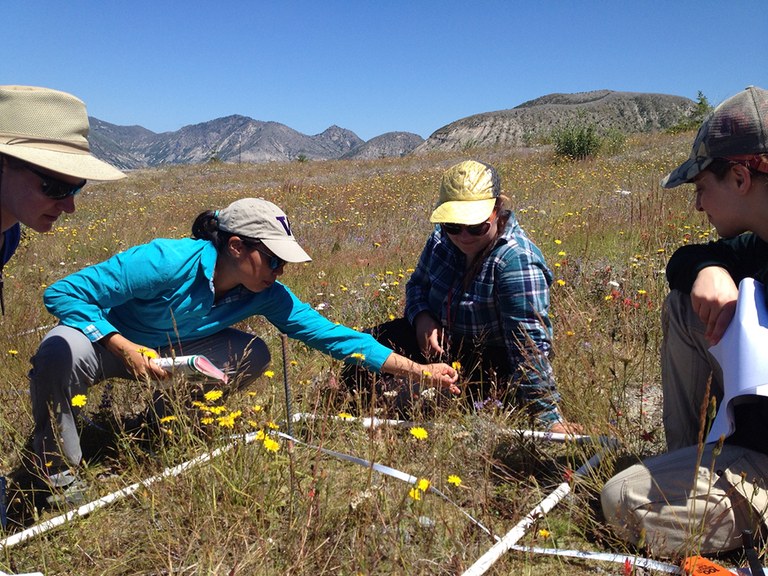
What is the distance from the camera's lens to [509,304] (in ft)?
8.94

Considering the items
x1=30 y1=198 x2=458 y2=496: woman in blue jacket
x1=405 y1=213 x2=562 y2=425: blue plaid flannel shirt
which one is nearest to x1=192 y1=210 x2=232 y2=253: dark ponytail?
x1=30 y1=198 x2=458 y2=496: woman in blue jacket

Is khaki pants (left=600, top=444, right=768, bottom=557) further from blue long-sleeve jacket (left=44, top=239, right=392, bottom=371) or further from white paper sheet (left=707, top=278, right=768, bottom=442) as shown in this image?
blue long-sleeve jacket (left=44, top=239, right=392, bottom=371)

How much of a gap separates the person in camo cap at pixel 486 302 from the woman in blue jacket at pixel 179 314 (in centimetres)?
38

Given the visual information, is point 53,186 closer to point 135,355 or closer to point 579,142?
point 135,355

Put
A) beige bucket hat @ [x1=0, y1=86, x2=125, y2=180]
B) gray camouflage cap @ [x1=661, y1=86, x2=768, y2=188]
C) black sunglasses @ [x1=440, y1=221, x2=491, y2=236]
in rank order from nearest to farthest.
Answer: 1. gray camouflage cap @ [x1=661, y1=86, x2=768, y2=188]
2. beige bucket hat @ [x1=0, y1=86, x2=125, y2=180]
3. black sunglasses @ [x1=440, y1=221, x2=491, y2=236]

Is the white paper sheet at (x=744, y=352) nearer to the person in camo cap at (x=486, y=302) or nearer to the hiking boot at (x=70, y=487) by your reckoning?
the person in camo cap at (x=486, y=302)

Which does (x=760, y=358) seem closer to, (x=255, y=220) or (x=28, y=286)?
(x=255, y=220)

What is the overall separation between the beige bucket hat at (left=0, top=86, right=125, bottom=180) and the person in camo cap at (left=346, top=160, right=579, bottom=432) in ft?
4.78

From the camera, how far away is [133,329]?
→ 2.66 metres

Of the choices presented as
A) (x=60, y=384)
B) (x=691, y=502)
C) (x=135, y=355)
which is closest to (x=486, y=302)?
(x=691, y=502)

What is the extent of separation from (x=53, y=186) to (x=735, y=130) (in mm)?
2224

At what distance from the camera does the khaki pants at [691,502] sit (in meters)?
1.67

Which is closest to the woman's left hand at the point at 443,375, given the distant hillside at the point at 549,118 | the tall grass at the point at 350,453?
the tall grass at the point at 350,453

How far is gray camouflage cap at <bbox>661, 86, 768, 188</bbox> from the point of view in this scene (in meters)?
1.67
